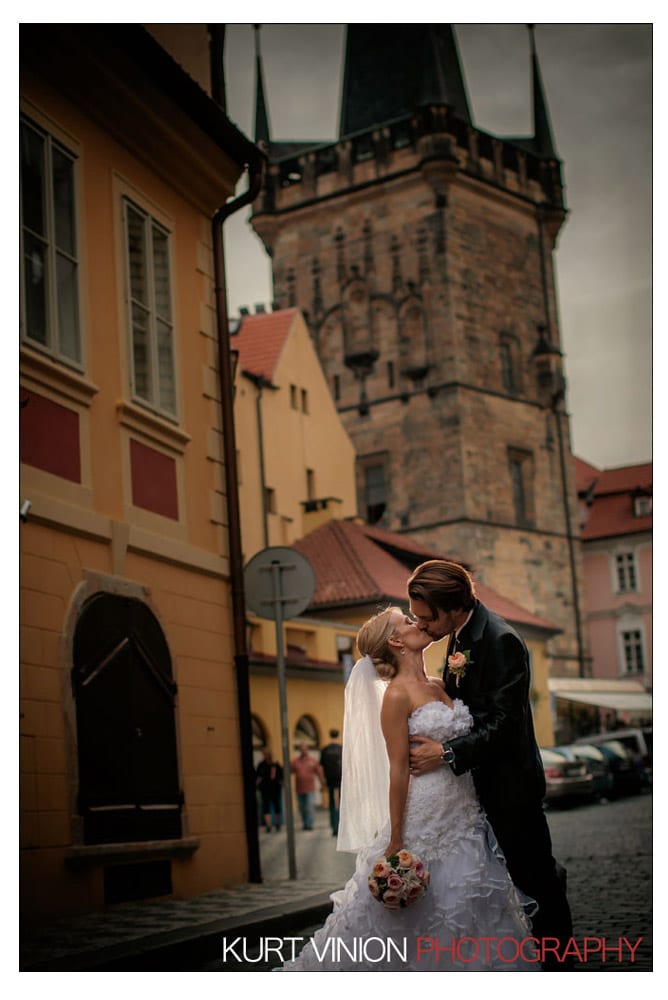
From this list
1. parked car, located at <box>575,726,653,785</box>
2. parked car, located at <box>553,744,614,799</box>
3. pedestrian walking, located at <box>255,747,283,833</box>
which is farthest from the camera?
parked car, located at <box>575,726,653,785</box>

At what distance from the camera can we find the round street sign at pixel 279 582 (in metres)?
11.5

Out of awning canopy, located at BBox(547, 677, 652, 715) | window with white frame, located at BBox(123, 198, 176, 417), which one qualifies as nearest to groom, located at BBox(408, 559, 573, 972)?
window with white frame, located at BBox(123, 198, 176, 417)

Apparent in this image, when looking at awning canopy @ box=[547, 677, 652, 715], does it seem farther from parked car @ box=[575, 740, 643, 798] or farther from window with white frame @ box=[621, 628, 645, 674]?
parked car @ box=[575, 740, 643, 798]

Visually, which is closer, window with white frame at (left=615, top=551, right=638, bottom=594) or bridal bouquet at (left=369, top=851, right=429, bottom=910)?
bridal bouquet at (left=369, top=851, right=429, bottom=910)

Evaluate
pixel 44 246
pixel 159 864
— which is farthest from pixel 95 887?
pixel 44 246

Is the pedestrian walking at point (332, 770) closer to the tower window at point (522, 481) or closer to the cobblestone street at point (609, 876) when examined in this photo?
the cobblestone street at point (609, 876)

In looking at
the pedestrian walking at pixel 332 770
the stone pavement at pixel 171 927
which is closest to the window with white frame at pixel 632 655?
the pedestrian walking at pixel 332 770

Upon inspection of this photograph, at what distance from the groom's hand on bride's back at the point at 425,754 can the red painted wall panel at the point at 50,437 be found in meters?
4.08

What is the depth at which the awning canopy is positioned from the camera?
39.5 m

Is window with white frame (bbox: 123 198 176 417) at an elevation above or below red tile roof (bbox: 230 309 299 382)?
below

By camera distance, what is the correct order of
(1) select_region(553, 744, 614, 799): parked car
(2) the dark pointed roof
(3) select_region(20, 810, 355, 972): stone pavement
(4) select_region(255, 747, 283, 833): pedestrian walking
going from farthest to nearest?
(2) the dark pointed roof
(1) select_region(553, 744, 614, 799): parked car
(4) select_region(255, 747, 283, 833): pedestrian walking
(3) select_region(20, 810, 355, 972): stone pavement

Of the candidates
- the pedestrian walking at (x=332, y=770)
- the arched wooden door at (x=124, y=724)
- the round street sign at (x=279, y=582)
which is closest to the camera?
the arched wooden door at (x=124, y=724)

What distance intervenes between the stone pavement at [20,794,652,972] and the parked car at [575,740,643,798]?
1286cm
